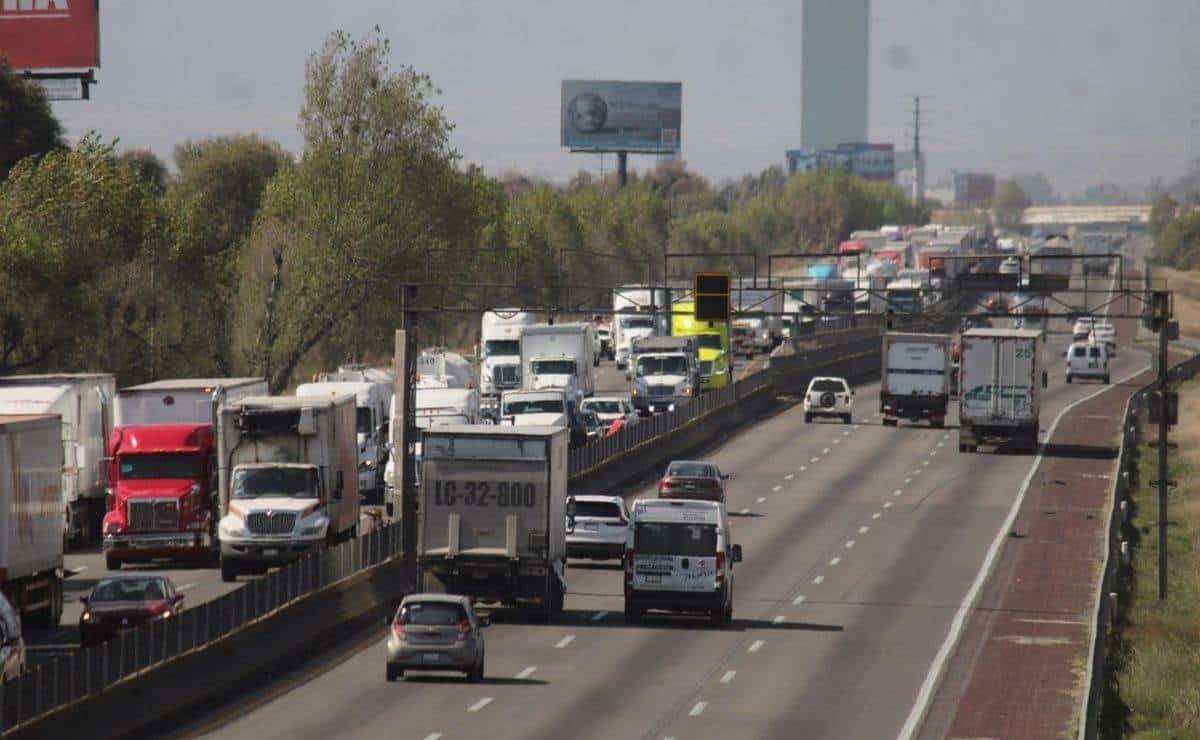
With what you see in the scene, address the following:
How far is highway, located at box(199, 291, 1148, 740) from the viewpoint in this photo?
1281 inches

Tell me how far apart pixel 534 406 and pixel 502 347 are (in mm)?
19837

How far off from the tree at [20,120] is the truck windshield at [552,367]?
31.1 m

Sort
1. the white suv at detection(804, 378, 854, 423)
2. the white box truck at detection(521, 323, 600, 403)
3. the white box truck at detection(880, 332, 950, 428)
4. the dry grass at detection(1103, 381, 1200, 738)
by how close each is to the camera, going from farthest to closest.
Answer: the white suv at detection(804, 378, 854, 423), the white box truck at detection(880, 332, 950, 428), the white box truck at detection(521, 323, 600, 403), the dry grass at detection(1103, 381, 1200, 738)

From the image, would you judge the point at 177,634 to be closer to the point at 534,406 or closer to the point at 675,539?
the point at 675,539

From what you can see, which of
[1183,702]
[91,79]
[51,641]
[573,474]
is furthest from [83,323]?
[1183,702]

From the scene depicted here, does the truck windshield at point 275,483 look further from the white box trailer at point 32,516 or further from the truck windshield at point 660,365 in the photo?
the truck windshield at point 660,365

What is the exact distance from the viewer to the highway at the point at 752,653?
107 feet

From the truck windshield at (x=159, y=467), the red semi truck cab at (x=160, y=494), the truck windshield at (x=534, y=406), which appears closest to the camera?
the red semi truck cab at (x=160, y=494)

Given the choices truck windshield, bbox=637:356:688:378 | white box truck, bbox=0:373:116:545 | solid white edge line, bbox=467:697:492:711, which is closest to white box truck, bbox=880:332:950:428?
truck windshield, bbox=637:356:688:378

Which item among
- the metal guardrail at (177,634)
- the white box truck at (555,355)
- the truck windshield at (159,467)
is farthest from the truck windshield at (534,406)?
the metal guardrail at (177,634)

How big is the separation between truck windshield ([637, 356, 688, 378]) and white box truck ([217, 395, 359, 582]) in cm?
4813

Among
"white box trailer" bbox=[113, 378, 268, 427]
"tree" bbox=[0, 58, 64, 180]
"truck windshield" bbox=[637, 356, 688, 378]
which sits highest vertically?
"tree" bbox=[0, 58, 64, 180]

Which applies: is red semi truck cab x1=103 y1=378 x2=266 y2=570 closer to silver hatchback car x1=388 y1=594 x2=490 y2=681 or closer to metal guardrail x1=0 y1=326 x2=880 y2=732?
metal guardrail x1=0 y1=326 x2=880 y2=732

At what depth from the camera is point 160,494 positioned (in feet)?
159
